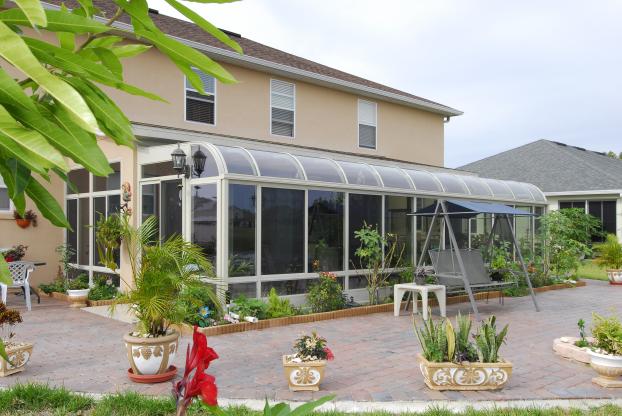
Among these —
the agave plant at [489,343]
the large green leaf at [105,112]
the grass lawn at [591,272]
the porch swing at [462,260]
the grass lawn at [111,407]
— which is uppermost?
the large green leaf at [105,112]

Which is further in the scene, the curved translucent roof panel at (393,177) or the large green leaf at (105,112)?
the curved translucent roof panel at (393,177)

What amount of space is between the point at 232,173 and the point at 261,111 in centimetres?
572

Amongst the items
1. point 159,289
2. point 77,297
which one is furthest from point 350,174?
point 159,289

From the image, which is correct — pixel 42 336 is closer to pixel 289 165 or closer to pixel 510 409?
pixel 289 165

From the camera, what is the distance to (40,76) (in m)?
0.69

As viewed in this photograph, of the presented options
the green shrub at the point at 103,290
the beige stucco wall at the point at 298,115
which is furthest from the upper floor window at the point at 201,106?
the green shrub at the point at 103,290

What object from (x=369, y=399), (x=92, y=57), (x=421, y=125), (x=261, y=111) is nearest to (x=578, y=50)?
(x=421, y=125)

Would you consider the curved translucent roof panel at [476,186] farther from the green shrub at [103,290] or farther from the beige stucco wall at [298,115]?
the green shrub at [103,290]

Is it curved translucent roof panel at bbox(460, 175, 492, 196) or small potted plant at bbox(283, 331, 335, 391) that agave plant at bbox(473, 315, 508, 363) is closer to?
small potted plant at bbox(283, 331, 335, 391)

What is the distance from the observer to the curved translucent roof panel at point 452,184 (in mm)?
13714

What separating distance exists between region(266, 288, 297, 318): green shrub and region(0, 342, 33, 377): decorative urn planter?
3905 millimetres

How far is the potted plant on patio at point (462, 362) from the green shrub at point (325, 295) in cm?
423

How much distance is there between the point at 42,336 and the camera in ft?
26.5

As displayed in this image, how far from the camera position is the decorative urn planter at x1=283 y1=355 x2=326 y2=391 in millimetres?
5508
